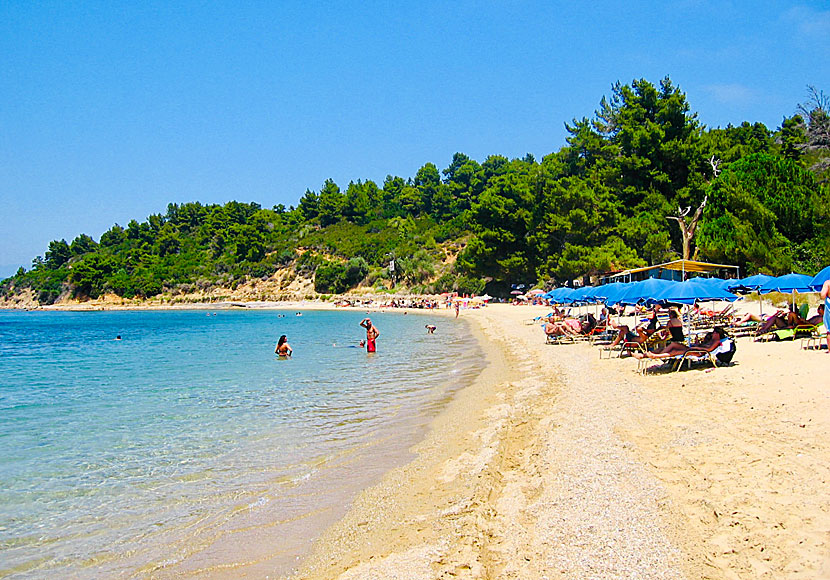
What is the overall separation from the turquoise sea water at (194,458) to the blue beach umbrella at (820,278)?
753cm

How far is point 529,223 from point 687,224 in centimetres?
1311

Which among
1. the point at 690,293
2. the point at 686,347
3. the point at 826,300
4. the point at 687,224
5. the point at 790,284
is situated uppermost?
the point at 687,224

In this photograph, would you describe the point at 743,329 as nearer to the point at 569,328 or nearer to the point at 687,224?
the point at 569,328

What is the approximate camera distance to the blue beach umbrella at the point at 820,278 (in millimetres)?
12031

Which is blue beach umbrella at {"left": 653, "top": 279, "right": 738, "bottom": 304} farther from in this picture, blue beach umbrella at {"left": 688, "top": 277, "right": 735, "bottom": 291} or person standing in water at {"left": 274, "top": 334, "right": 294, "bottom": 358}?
person standing in water at {"left": 274, "top": 334, "right": 294, "bottom": 358}

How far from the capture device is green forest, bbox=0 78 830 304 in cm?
2842

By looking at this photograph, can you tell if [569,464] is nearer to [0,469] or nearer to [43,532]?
[43,532]

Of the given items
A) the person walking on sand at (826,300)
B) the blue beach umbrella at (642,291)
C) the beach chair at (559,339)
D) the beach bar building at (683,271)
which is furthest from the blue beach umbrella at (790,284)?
the beach bar building at (683,271)

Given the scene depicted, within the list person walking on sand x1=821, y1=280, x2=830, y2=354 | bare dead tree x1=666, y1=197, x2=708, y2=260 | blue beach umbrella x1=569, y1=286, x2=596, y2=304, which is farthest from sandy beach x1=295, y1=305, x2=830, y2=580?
bare dead tree x1=666, y1=197, x2=708, y2=260

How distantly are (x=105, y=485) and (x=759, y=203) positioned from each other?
2919 cm

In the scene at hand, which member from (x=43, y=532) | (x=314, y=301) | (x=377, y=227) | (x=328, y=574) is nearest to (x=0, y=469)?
(x=43, y=532)

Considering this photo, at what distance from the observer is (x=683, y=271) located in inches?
1023

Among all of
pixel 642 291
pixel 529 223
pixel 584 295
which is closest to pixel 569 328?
pixel 584 295

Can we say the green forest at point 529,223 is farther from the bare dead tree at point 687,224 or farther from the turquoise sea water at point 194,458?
the turquoise sea water at point 194,458
